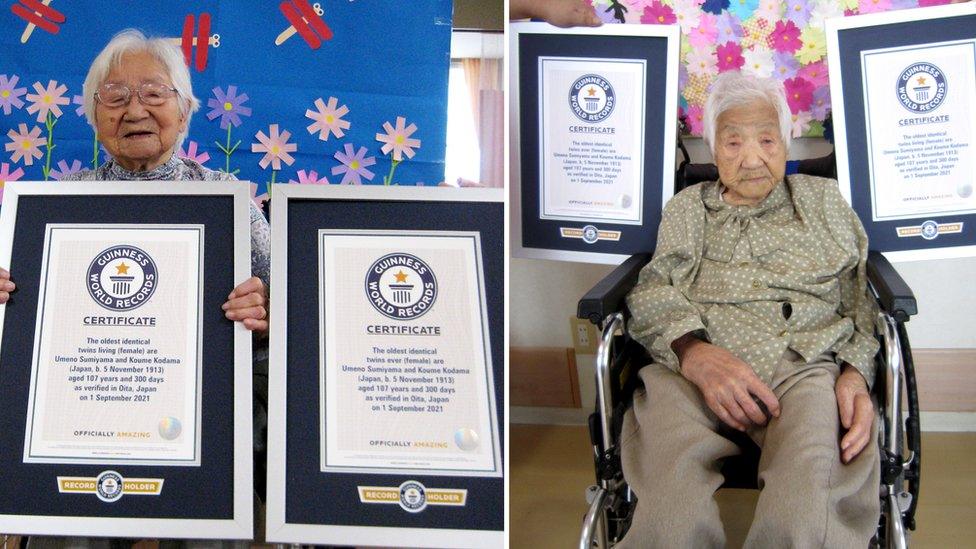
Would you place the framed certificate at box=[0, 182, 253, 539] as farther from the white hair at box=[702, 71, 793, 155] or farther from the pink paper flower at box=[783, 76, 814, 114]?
the pink paper flower at box=[783, 76, 814, 114]

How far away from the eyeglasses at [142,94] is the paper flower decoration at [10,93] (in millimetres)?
282

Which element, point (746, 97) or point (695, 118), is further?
point (695, 118)

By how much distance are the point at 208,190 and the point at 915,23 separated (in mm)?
1728

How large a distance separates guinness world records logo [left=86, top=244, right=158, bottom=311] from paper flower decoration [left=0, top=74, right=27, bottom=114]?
1.93 feet

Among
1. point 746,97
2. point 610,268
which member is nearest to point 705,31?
point 746,97

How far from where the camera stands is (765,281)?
2.09 metres

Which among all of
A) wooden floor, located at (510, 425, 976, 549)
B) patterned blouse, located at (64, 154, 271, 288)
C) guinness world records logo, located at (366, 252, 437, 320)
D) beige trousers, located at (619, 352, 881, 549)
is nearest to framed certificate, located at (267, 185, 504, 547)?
guinness world records logo, located at (366, 252, 437, 320)

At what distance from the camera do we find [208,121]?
212 centimetres

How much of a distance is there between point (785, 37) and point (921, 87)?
47 cm

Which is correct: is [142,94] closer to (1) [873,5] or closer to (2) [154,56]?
(2) [154,56]

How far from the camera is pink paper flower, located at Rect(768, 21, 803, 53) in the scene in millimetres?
2654

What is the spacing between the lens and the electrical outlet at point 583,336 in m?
3.10

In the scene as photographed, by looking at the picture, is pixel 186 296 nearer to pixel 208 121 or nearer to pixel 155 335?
pixel 155 335

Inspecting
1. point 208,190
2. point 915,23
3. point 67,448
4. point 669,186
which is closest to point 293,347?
point 208,190
